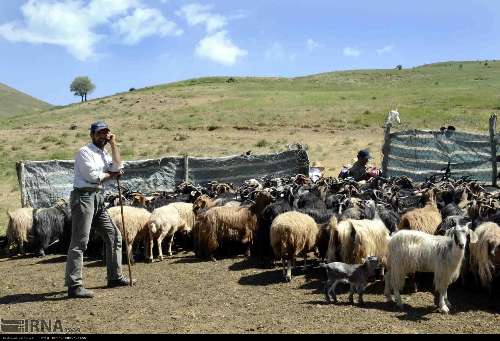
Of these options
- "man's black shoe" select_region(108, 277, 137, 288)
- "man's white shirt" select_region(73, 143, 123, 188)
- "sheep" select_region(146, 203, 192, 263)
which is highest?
"man's white shirt" select_region(73, 143, 123, 188)

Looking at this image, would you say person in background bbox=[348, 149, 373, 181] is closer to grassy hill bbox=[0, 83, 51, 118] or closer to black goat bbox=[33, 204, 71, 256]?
black goat bbox=[33, 204, 71, 256]

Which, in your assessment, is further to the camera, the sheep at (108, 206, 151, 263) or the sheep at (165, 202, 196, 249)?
the sheep at (165, 202, 196, 249)

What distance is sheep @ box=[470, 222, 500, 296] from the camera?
21.6ft

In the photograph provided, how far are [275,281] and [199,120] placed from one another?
30.1 meters

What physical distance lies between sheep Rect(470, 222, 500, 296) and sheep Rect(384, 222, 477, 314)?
0.30 metres

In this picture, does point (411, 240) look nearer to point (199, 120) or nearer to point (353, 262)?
point (353, 262)

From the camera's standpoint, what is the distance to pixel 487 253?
661cm

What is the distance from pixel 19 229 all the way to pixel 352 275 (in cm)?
694

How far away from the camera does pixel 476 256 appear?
6.80 meters

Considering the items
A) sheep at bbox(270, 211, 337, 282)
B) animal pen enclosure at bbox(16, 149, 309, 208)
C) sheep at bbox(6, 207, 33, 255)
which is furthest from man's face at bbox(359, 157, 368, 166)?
sheep at bbox(6, 207, 33, 255)

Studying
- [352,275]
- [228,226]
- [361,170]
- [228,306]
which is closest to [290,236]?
[352,275]

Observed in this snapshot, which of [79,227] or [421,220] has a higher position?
[79,227]

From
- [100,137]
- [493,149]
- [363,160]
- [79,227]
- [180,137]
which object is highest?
[180,137]

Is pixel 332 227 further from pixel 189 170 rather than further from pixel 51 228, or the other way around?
pixel 189 170
